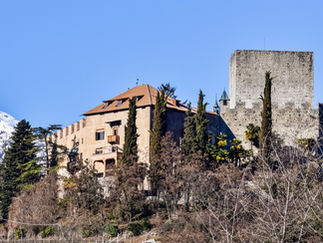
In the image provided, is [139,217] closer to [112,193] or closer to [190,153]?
[112,193]

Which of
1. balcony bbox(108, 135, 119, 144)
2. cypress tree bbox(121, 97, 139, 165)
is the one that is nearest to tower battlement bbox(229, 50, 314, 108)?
balcony bbox(108, 135, 119, 144)

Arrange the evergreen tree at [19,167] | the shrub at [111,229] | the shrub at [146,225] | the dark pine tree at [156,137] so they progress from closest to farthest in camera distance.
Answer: the shrub at [111,229] < the shrub at [146,225] < the dark pine tree at [156,137] < the evergreen tree at [19,167]

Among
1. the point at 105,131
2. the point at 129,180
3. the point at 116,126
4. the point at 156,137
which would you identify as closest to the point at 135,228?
the point at 129,180

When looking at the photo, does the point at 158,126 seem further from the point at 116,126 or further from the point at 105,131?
the point at 105,131

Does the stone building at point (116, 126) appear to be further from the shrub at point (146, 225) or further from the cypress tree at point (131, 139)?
the shrub at point (146, 225)

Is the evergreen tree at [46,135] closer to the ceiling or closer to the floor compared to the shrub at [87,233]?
closer to the ceiling

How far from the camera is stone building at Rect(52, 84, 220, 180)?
4725cm

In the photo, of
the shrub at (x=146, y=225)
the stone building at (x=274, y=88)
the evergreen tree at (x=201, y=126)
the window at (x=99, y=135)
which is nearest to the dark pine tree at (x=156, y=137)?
the evergreen tree at (x=201, y=126)

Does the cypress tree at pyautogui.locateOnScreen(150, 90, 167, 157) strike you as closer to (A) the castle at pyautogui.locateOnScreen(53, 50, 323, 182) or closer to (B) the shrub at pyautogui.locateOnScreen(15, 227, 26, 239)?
(A) the castle at pyautogui.locateOnScreen(53, 50, 323, 182)

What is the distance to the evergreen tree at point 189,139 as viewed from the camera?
142 feet

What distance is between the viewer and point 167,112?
47625 millimetres

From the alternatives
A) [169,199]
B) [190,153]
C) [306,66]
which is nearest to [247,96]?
[306,66]

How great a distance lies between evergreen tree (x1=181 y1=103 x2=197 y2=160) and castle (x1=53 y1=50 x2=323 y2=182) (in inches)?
161

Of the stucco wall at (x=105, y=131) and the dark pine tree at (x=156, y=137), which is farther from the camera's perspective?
the stucco wall at (x=105, y=131)
